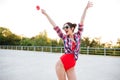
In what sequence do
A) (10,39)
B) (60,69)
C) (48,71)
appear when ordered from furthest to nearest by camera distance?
(10,39)
(48,71)
(60,69)

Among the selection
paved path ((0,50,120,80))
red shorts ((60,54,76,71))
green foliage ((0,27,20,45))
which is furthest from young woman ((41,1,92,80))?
green foliage ((0,27,20,45))

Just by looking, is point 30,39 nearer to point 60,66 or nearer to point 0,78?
point 0,78

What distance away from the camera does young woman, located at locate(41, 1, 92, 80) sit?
3.10 m

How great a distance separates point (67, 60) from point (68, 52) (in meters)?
0.11

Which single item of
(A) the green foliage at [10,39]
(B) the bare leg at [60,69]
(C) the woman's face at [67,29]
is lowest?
(B) the bare leg at [60,69]

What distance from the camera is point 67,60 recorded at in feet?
10.2

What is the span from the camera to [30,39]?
4097 centimetres

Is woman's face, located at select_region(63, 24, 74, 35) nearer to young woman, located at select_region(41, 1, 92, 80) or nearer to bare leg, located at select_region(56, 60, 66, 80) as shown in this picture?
young woman, located at select_region(41, 1, 92, 80)

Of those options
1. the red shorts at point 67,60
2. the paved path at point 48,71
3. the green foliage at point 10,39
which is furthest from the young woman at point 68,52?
the green foliage at point 10,39

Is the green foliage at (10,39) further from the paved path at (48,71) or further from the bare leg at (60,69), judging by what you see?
the bare leg at (60,69)

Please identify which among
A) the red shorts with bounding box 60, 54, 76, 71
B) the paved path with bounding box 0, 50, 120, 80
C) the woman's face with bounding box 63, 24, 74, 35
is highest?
the woman's face with bounding box 63, 24, 74, 35

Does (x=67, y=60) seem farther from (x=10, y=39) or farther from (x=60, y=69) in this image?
(x=10, y=39)

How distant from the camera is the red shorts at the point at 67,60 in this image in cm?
309

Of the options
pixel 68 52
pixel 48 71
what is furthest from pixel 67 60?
pixel 48 71
